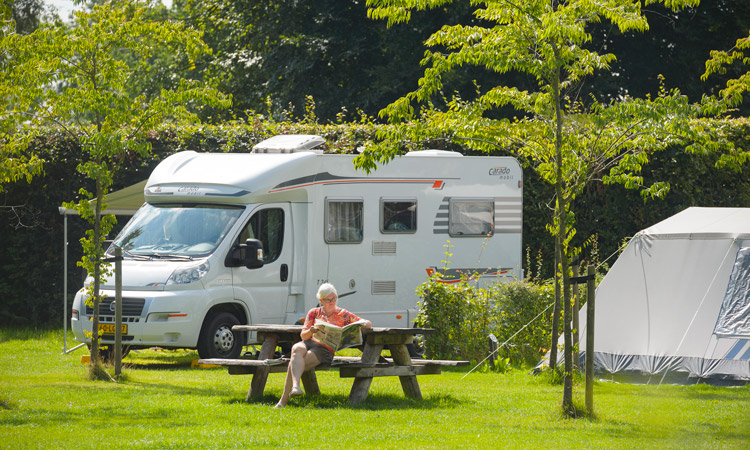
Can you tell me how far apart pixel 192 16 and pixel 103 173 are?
55.0 feet

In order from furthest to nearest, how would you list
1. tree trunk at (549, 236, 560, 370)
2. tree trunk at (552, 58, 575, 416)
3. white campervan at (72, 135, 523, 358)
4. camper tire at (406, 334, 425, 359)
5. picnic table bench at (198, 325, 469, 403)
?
1. camper tire at (406, 334, 425, 359)
2. white campervan at (72, 135, 523, 358)
3. tree trunk at (549, 236, 560, 370)
4. picnic table bench at (198, 325, 469, 403)
5. tree trunk at (552, 58, 575, 416)

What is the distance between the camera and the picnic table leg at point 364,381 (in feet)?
29.3

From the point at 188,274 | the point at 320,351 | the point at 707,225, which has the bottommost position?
the point at 320,351

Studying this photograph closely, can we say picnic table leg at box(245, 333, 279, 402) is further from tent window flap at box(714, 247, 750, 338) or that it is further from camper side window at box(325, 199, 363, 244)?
tent window flap at box(714, 247, 750, 338)

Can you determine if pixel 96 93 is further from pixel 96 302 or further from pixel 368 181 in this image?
pixel 368 181

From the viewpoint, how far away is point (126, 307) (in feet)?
39.8

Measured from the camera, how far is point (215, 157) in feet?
44.4

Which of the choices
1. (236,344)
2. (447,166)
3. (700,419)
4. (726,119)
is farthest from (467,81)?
(700,419)

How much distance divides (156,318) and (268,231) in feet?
6.55

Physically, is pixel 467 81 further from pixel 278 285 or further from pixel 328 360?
pixel 328 360

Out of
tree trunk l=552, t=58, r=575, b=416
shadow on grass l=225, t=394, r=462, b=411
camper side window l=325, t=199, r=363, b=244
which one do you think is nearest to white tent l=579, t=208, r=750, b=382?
tree trunk l=552, t=58, r=575, b=416

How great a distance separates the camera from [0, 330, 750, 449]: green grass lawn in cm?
686

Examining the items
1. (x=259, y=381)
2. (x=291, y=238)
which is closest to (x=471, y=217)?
(x=291, y=238)

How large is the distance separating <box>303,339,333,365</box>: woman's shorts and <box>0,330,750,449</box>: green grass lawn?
0.39m
